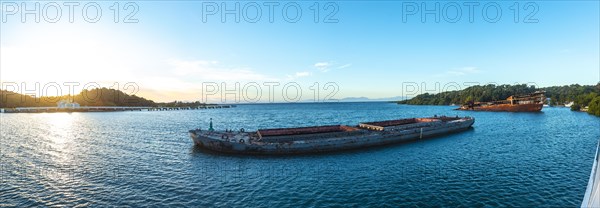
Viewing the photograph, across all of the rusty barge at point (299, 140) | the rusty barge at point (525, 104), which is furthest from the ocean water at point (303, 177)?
the rusty barge at point (525, 104)

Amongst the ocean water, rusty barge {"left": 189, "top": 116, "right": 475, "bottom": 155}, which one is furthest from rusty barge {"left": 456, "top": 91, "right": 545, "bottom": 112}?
rusty barge {"left": 189, "top": 116, "right": 475, "bottom": 155}

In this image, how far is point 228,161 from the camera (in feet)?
118

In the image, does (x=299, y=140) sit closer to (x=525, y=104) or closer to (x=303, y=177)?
(x=303, y=177)

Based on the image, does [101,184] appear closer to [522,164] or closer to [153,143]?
[153,143]

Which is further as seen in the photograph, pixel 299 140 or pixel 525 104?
pixel 525 104

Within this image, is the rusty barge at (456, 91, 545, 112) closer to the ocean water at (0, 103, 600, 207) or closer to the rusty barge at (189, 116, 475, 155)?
the ocean water at (0, 103, 600, 207)

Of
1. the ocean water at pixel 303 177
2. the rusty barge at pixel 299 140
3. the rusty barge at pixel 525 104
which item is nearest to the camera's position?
the ocean water at pixel 303 177

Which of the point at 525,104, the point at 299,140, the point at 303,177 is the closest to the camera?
the point at 303,177

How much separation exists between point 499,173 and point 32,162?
2253 inches

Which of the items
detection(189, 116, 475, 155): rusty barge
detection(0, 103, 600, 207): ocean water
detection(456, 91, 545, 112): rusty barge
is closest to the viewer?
detection(0, 103, 600, 207): ocean water

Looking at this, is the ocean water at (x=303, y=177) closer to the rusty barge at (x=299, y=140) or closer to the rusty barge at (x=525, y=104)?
the rusty barge at (x=299, y=140)

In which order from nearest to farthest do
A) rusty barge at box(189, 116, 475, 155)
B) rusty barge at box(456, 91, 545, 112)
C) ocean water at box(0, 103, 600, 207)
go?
ocean water at box(0, 103, 600, 207) → rusty barge at box(189, 116, 475, 155) → rusty barge at box(456, 91, 545, 112)

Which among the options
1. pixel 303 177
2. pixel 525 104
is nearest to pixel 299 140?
pixel 303 177

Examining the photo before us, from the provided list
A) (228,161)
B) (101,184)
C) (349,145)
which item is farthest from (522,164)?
(101,184)
